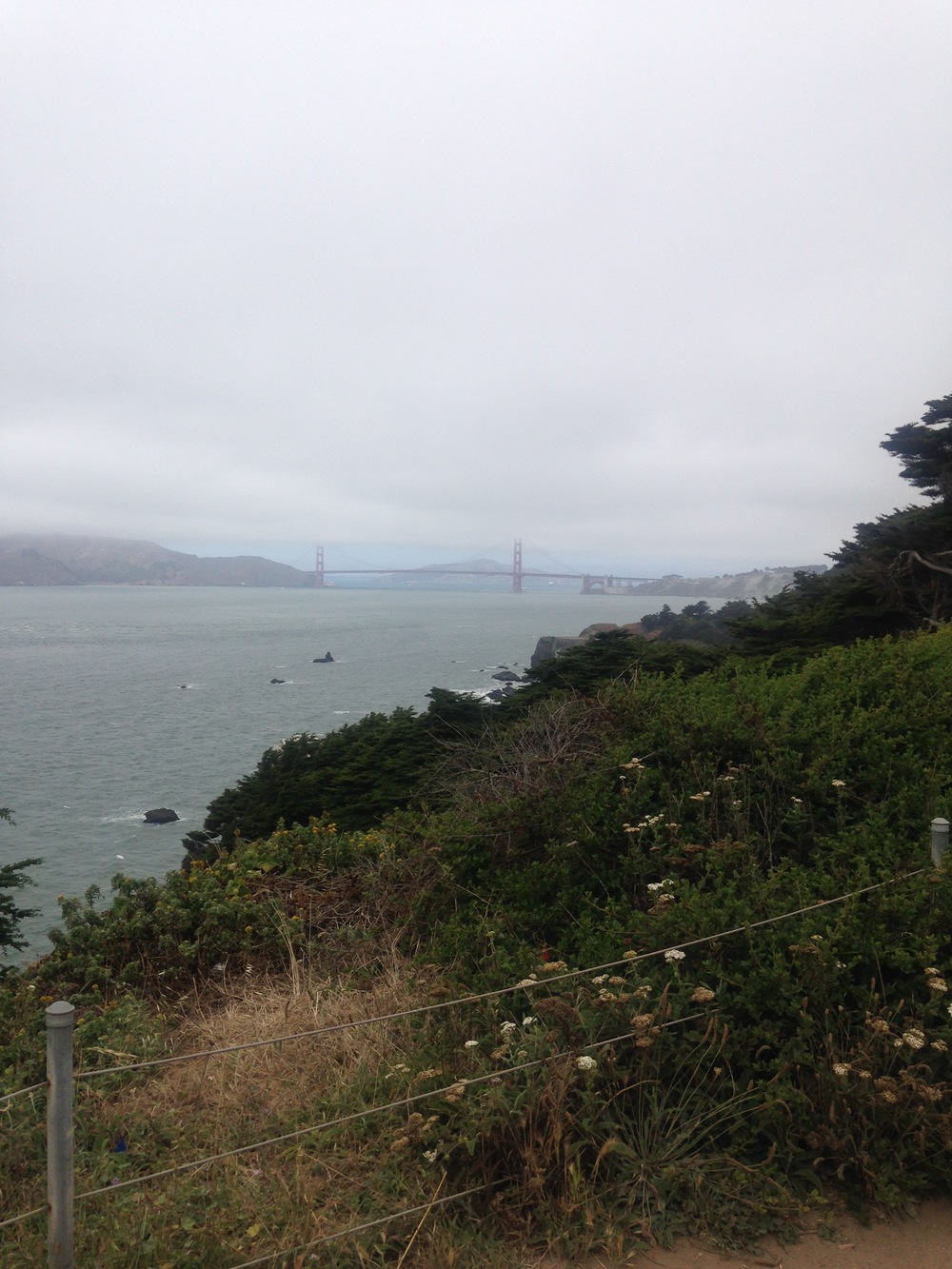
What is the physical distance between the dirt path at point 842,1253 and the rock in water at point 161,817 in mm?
20355

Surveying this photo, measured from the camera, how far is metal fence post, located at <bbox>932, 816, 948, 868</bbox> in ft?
12.7

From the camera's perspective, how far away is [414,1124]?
3137 mm

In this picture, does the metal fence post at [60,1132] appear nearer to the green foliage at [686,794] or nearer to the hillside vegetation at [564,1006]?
the hillside vegetation at [564,1006]

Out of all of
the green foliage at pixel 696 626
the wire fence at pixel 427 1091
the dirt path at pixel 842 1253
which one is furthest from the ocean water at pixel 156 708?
the dirt path at pixel 842 1253

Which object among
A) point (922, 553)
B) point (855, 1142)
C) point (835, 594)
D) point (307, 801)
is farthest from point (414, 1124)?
point (922, 553)

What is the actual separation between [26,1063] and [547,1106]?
2.52 meters

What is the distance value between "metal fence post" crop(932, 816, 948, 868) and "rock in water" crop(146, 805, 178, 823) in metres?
20.1

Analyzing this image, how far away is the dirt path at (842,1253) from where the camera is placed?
8.93 ft

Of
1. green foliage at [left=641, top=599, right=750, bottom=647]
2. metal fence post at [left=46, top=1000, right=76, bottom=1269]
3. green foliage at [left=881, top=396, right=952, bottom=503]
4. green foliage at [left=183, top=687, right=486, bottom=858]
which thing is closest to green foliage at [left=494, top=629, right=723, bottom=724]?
green foliage at [left=183, top=687, right=486, bottom=858]

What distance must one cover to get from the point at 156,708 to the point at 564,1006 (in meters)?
38.8

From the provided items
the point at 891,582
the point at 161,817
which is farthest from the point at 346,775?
the point at 161,817

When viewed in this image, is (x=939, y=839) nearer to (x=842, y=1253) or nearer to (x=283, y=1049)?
(x=842, y=1253)

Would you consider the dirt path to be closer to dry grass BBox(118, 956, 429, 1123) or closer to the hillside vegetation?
the hillside vegetation

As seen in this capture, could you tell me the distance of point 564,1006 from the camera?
10.9ft
